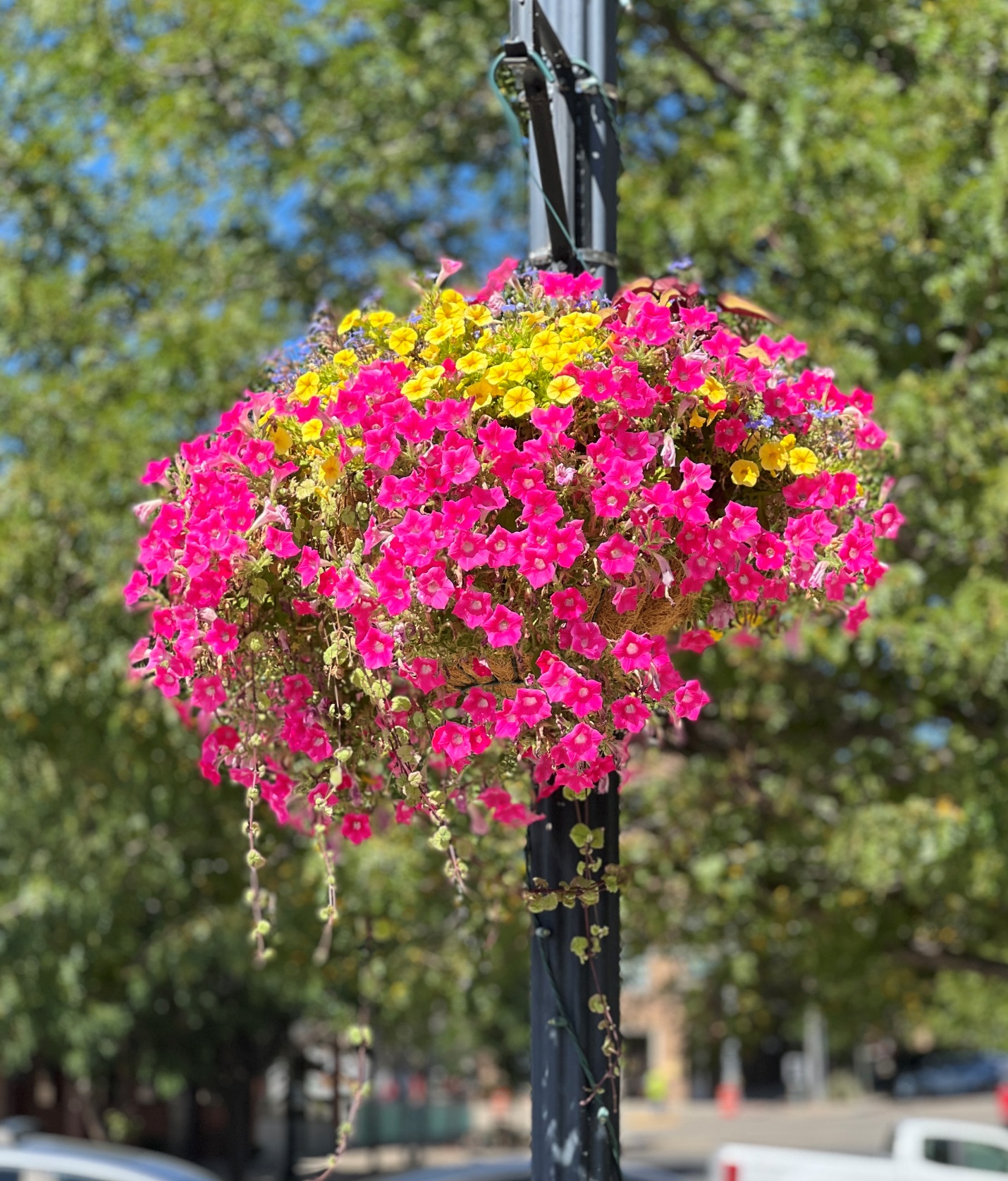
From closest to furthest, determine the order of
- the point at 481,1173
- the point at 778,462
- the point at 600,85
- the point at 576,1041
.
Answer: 1. the point at 778,462
2. the point at 576,1041
3. the point at 600,85
4. the point at 481,1173

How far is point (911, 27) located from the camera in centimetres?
758

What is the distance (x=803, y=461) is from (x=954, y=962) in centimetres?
862

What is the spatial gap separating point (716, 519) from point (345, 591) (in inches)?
24.4

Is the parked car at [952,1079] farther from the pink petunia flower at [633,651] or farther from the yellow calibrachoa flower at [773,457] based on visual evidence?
the pink petunia flower at [633,651]

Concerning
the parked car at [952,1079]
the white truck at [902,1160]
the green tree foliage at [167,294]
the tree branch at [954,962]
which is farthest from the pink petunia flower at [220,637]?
the parked car at [952,1079]

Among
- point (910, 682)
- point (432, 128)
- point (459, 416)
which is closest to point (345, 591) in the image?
point (459, 416)

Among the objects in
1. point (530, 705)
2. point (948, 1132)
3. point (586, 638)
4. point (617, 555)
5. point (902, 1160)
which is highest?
point (617, 555)

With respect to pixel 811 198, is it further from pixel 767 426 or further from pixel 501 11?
pixel 767 426

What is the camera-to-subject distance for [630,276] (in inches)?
350

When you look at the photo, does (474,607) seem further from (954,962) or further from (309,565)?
(954,962)

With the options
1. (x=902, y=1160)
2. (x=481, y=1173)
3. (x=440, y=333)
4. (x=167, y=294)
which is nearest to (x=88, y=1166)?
(x=481, y=1173)

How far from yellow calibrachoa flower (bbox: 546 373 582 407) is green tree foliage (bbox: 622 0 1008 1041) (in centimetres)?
473

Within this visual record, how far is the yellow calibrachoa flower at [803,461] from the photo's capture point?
2299 millimetres

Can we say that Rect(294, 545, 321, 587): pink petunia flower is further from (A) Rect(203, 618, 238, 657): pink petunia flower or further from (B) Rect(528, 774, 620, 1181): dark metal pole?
(B) Rect(528, 774, 620, 1181): dark metal pole
